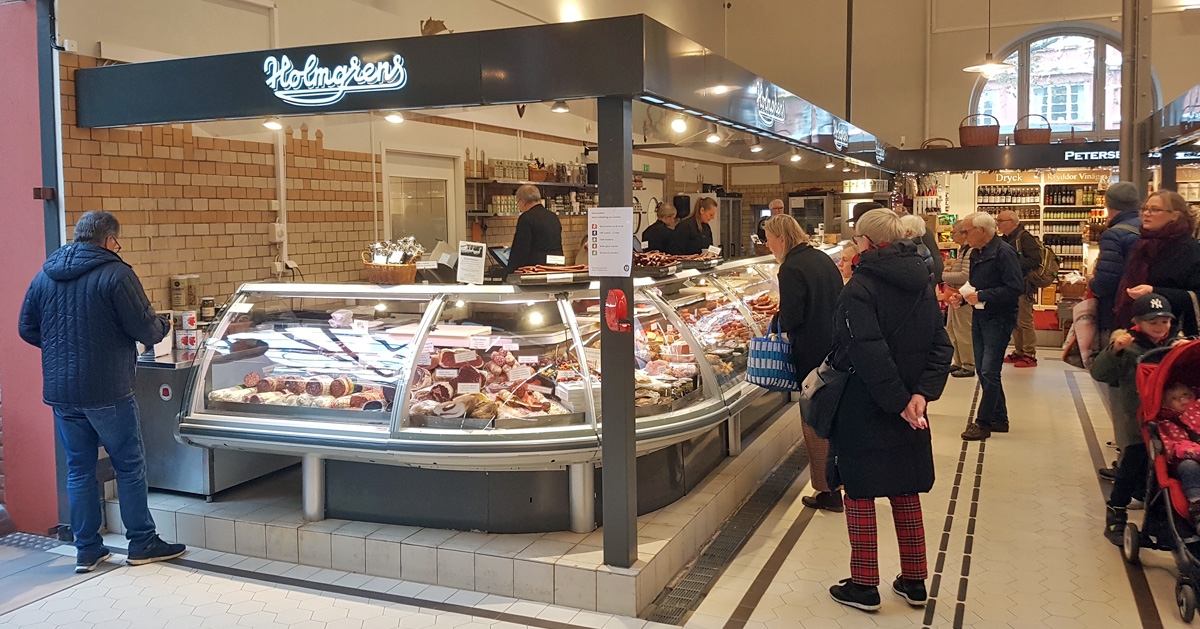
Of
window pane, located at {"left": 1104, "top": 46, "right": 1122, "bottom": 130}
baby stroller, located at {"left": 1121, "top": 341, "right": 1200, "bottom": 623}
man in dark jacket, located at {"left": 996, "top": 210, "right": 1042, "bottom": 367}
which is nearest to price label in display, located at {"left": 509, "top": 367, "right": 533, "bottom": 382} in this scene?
baby stroller, located at {"left": 1121, "top": 341, "right": 1200, "bottom": 623}

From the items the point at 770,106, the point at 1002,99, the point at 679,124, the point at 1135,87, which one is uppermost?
the point at 1002,99

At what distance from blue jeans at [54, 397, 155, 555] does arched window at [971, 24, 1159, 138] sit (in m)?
14.0

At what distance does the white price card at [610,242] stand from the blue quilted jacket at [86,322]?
87.7 inches

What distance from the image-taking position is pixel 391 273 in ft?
15.3

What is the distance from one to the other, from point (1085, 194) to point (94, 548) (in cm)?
1376

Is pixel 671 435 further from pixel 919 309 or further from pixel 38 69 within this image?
pixel 38 69

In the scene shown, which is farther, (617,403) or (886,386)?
(617,403)

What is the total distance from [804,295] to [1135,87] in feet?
17.4

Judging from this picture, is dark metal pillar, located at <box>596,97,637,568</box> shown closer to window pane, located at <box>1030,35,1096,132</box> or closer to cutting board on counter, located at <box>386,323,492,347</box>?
cutting board on counter, located at <box>386,323,492,347</box>

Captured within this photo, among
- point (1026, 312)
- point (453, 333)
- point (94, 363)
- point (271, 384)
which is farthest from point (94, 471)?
point (1026, 312)

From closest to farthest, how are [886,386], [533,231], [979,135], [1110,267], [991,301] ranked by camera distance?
[886,386]
[1110,267]
[991,301]
[533,231]
[979,135]

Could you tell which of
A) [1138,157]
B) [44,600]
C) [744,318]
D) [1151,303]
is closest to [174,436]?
[44,600]

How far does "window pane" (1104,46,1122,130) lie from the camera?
1426cm

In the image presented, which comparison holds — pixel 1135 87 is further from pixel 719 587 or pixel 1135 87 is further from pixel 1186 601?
pixel 719 587
